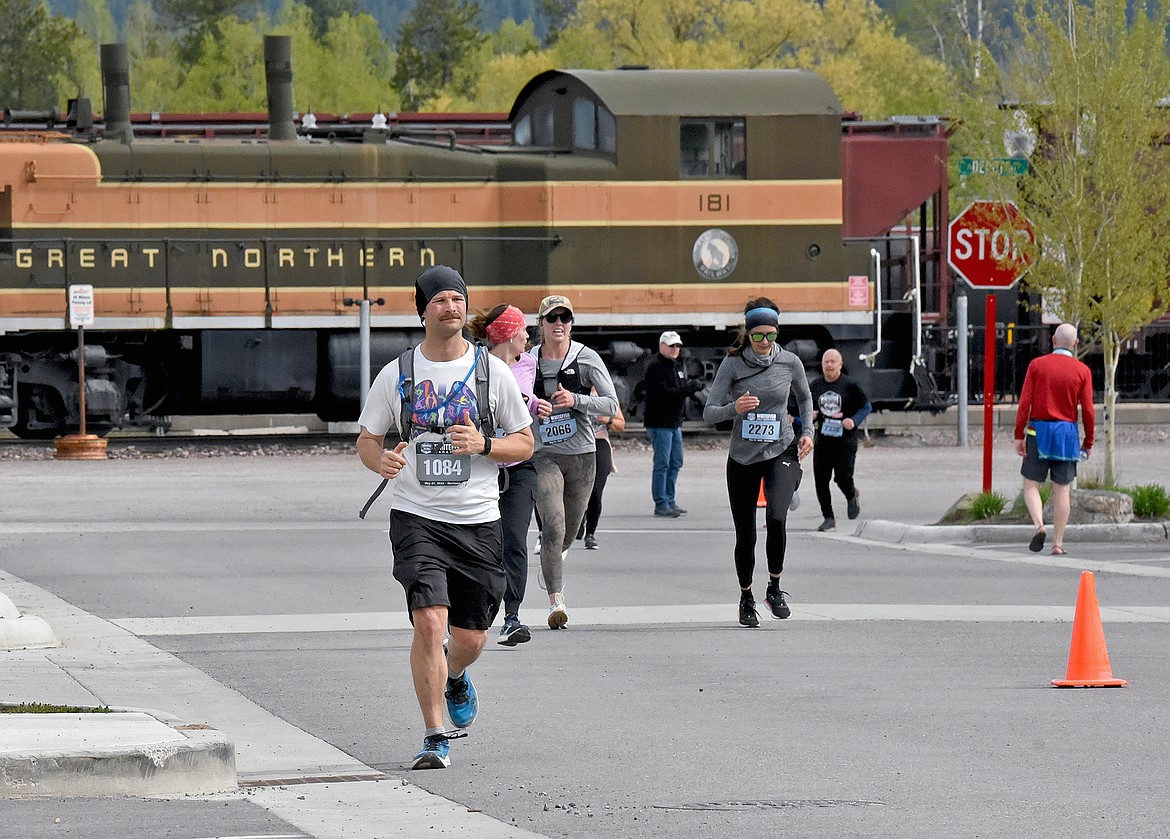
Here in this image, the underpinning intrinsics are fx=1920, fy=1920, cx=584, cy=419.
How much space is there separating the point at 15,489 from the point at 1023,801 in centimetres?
1438

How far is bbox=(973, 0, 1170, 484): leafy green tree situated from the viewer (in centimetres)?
1725

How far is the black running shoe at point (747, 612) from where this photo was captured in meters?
10.9

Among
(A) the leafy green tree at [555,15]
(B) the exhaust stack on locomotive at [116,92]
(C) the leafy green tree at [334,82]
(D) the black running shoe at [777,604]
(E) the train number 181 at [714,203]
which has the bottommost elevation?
(D) the black running shoe at [777,604]

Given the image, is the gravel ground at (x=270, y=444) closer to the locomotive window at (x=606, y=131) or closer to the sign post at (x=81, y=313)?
the sign post at (x=81, y=313)

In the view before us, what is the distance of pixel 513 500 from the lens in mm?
10102

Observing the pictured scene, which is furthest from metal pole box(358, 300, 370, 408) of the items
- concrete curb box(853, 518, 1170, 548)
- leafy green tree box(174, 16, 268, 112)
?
leafy green tree box(174, 16, 268, 112)

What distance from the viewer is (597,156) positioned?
24016 mm

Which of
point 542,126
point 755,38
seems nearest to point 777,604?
point 542,126

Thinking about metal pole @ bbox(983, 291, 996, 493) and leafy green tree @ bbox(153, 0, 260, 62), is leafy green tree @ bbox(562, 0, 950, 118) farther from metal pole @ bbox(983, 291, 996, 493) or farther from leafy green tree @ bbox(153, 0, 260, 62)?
metal pole @ bbox(983, 291, 996, 493)

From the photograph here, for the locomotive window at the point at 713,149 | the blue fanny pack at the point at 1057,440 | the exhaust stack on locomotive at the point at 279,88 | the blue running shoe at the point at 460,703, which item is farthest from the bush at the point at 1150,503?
the exhaust stack on locomotive at the point at 279,88

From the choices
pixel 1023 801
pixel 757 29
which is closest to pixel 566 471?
pixel 1023 801

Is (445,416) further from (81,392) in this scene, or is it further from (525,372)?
(81,392)

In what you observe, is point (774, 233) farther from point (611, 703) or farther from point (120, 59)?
point (611, 703)

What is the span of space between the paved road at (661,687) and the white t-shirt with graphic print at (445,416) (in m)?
0.98
